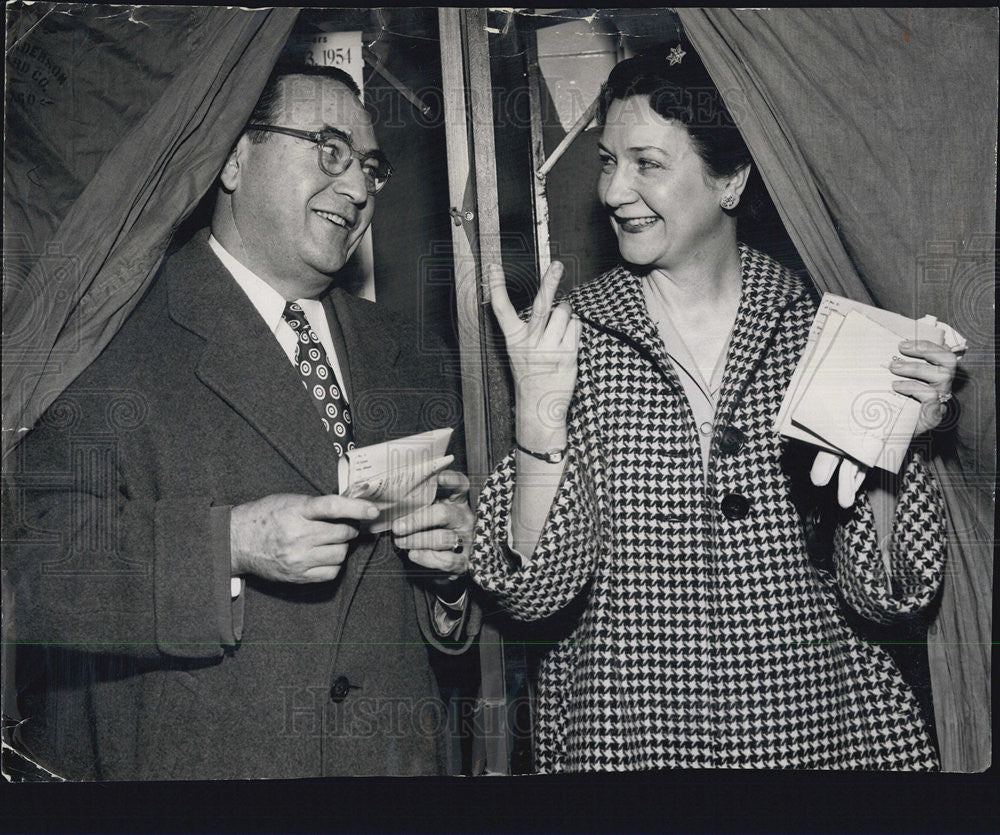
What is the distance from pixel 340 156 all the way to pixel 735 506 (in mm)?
961

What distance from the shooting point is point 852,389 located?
1847 millimetres

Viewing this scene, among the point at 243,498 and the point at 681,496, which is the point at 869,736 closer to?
the point at 681,496

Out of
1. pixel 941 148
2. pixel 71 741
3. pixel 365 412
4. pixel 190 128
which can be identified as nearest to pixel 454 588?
pixel 365 412

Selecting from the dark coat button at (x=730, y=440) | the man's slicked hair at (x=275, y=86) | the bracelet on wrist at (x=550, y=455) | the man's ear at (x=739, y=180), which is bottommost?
the bracelet on wrist at (x=550, y=455)

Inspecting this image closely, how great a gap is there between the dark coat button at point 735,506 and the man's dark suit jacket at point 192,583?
0.58 m

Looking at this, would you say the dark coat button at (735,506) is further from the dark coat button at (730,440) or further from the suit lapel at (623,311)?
the suit lapel at (623,311)

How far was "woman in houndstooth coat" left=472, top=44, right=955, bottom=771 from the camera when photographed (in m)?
1.82

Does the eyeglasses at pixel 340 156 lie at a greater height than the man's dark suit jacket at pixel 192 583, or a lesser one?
greater

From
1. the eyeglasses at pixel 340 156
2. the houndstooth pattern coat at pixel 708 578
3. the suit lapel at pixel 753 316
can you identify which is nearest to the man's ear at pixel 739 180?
the suit lapel at pixel 753 316

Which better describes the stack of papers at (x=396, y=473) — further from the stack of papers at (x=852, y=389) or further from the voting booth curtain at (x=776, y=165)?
the stack of papers at (x=852, y=389)

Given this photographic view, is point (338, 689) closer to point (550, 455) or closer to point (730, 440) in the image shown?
point (550, 455)

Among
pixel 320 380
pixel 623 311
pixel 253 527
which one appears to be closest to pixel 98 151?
pixel 320 380

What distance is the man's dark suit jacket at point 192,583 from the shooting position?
1.78m

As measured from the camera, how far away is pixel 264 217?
71.8 inches
